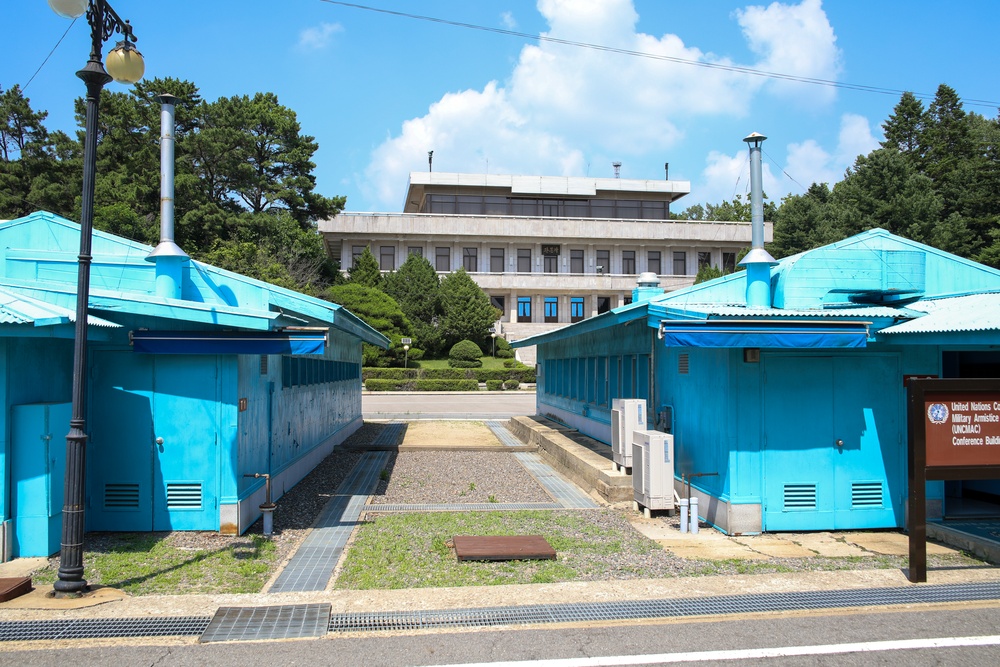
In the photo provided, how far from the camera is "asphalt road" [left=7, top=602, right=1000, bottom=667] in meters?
5.49

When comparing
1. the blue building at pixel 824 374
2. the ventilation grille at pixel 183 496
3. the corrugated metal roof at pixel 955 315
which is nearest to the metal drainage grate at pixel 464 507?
the blue building at pixel 824 374

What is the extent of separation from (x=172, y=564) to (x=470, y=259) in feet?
192

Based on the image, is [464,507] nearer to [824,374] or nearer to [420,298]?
[824,374]

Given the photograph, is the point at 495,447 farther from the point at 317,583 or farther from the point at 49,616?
the point at 49,616

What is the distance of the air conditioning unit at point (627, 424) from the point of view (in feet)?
39.3

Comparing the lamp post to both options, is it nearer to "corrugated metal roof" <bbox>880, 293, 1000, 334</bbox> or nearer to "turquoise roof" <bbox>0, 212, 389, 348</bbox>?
"turquoise roof" <bbox>0, 212, 389, 348</bbox>

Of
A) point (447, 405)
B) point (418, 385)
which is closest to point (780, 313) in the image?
point (447, 405)

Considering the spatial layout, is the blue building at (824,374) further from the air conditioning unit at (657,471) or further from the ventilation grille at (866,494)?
the air conditioning unit at (657,471)

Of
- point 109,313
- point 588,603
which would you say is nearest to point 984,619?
point 588,603

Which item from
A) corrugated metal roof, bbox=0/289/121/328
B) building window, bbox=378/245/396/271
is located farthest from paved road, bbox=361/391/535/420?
building window, bbox=378/245/396/271

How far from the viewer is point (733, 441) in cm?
964

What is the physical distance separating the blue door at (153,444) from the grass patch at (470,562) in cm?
230

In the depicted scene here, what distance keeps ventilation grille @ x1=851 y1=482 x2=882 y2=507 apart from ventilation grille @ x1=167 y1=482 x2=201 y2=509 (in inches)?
348

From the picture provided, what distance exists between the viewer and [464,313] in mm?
53500
